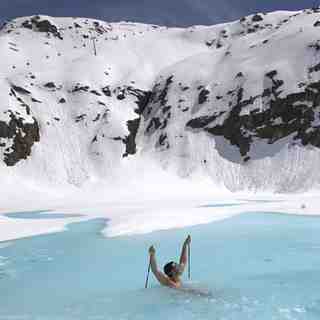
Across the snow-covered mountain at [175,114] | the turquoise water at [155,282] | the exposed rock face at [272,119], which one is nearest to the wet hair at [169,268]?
the turquoise water at [155,282]

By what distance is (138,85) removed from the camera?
105m

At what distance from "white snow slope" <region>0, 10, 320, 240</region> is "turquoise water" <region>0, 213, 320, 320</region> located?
127 ft

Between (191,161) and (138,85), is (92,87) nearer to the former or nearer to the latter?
(138,85)

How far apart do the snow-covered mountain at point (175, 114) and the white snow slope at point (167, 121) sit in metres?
0.24

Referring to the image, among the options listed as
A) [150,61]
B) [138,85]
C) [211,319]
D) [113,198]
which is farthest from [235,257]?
[150,61]

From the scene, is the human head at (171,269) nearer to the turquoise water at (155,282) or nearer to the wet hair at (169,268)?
the wet hair at (169,268)

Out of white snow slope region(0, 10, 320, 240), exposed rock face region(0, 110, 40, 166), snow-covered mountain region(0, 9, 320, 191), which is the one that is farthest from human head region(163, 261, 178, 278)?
exposed rock face region(0, 110, 40, 166)

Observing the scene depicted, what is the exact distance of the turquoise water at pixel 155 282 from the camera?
13008mm

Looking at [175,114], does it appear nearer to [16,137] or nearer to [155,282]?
[16,137]

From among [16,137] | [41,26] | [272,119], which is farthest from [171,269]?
[41,26]

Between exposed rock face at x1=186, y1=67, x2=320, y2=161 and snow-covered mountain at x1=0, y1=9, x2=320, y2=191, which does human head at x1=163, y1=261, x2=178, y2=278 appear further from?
exposed rock face at x1=186, y1=67, x2=320, y2=161

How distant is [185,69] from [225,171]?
35840 mm

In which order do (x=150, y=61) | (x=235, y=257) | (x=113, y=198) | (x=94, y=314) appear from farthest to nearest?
(x=150, y=61) < (x=113, y=198) < (x=235, y=257) < (x=94, y=314)

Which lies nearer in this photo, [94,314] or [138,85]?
[94,314]
